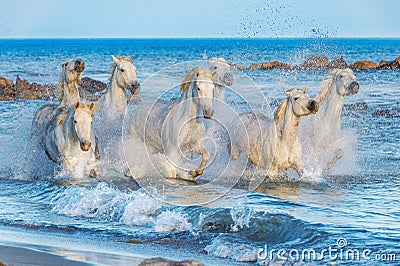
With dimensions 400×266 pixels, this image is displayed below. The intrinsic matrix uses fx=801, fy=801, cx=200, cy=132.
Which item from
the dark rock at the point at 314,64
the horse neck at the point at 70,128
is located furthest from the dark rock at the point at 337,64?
the horse neck at the point at 70,128

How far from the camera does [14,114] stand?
64.0ft

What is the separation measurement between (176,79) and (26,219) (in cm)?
579

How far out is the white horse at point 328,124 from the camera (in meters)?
10.7

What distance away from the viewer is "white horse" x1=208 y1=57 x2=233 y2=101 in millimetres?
10969

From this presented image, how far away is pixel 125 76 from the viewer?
36.1 feet

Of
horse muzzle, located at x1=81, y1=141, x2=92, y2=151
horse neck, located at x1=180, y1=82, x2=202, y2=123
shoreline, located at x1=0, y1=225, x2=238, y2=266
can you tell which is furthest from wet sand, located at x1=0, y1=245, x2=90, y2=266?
horse neck, located at x1=180, y1=82, x2=202, y2=123

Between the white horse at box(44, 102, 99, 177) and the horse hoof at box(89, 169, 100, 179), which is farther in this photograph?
the horse hoof at box(89, 169, 100, 179)

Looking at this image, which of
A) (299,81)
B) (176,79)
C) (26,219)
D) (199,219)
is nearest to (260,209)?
(199,219)

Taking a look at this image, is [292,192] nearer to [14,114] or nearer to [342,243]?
[342,243]

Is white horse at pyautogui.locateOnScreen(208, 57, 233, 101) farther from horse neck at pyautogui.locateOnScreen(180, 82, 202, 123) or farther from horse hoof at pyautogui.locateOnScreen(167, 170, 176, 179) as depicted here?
horse hoof at pyautogui.locateOnScreen(167, 170, 176, 179)

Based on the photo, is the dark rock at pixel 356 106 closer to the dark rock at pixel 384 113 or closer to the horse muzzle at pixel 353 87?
the dark rock at pixel 384 113

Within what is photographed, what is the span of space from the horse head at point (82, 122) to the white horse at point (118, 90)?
128 cm

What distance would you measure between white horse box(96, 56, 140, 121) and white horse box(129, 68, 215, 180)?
920mm

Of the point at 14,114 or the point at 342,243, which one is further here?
the point at 14,114
